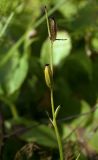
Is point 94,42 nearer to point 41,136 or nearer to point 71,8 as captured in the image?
point 71,8

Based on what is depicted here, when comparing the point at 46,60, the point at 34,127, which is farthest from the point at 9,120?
the point at 46,60

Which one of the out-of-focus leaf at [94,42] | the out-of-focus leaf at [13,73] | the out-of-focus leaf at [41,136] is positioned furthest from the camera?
the out-of-focus leaf at [94,42]

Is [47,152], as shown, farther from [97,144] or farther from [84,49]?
[84,49]

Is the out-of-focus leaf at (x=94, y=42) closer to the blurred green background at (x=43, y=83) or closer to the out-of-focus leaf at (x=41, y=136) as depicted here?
the blurred green background at (x=43, y=83)

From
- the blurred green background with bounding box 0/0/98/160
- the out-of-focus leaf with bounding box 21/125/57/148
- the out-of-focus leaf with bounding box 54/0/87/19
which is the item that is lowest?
the out-of-focus leaf with bounding box 21/125/57/148

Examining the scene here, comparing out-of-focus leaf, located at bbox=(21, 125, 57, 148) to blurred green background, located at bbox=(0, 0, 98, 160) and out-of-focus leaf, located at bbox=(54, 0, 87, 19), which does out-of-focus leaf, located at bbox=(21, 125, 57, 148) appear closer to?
blurred green background, located at bbox=(0, 0, 98, 160)

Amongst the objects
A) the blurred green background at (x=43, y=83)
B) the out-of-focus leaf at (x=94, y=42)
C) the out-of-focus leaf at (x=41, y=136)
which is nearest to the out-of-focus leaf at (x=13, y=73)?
the blurred green background at (x=43, y=83)

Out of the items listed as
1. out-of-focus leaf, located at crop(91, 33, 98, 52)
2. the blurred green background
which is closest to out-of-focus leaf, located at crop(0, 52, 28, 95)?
the blurred green background

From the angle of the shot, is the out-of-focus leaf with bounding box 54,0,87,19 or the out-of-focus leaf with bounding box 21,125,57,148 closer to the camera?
the out-of-focus leaf with bounding box 21,125,57,148
